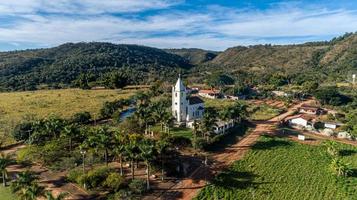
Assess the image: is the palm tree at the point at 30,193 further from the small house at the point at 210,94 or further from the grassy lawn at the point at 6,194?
the small house at the point at 210,94

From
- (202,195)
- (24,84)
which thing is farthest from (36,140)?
(24,84)

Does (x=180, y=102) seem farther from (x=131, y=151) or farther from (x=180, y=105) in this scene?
(x=131, y=151)

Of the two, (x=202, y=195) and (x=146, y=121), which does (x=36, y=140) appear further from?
(x=202, y=195)

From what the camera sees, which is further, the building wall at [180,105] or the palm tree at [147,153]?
the building wall at [180,105]

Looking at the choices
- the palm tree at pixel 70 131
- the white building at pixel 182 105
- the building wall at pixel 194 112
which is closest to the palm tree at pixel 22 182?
the palm tree at pixel 70 131

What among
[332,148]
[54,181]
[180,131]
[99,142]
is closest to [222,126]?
[180,131]

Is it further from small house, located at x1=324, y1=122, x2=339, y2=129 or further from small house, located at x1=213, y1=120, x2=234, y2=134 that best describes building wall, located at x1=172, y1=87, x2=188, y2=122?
small house, located at x1=324, y1=122, x2=339, y2=129
